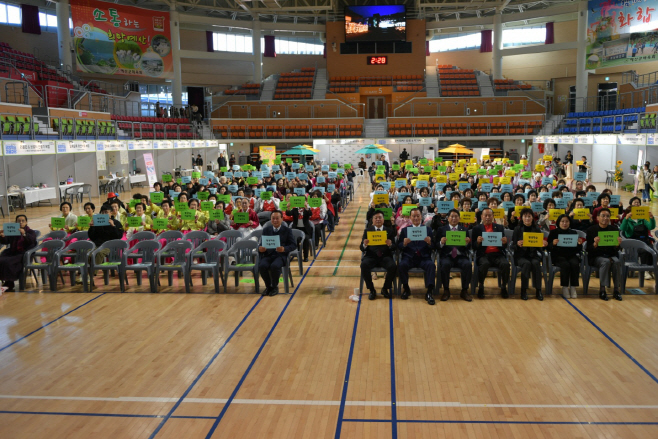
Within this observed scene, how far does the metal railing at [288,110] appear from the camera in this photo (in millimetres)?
40844

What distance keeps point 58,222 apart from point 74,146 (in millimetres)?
12458

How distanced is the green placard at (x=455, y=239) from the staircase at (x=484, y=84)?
34327 mm

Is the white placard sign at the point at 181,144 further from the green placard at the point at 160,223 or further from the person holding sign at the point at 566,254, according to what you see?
the person holding sign at the point at 566,254

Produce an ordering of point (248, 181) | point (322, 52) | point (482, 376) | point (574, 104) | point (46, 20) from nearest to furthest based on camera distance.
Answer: point (482, 376) < point (248, 181) < point (46, 20) < point (574, 104) < point (322, 52)

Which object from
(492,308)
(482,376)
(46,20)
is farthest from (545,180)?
(46,20)

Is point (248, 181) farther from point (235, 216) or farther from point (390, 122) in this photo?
point (390, 122)

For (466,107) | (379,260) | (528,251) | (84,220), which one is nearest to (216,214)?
(84,220)

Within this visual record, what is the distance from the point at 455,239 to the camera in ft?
30.7

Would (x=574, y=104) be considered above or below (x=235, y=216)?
above

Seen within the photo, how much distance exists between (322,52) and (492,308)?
4263cm

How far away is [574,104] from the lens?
39.2m

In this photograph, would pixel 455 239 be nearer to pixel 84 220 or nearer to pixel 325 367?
pixel 325 367

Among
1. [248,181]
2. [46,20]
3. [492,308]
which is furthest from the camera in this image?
[46,20]

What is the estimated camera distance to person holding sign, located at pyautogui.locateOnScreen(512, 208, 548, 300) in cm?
916
